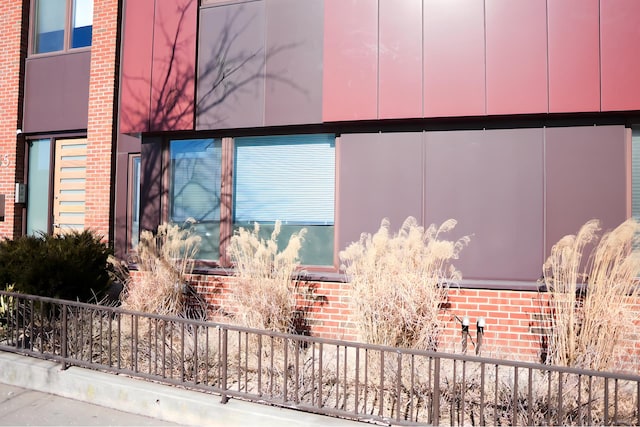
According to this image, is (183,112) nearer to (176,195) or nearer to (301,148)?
(176,195)

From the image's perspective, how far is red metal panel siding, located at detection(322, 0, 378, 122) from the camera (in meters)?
6.18

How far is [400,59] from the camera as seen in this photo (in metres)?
6.07

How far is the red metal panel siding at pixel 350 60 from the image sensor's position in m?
6.18

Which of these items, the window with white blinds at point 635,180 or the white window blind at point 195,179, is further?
the white window blind at point 195,179

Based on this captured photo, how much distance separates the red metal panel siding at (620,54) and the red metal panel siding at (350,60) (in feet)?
8.61

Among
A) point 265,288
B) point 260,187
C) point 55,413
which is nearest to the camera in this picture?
point 55,413

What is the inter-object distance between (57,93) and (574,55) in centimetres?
861

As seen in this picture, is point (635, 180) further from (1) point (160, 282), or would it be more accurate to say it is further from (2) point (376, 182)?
(1) point (160, 282)

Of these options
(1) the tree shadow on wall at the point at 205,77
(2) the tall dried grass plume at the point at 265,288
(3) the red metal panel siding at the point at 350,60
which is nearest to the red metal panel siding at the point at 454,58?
(3) the red metal panel siding at the point at 350,60

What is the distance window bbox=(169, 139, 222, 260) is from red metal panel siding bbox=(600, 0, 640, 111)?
200 inches

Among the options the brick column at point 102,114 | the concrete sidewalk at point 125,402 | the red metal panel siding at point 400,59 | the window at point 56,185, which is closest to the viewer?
the concrete sidewalk at point 125,402

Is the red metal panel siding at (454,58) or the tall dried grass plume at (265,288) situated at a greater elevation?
the red metal panel siding at (454,58)

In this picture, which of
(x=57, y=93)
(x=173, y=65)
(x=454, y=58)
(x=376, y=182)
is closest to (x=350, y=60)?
(x=454, y=58)

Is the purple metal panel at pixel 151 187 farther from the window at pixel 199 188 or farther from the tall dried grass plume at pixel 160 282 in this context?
the tall dried grass plume at pixel 160 282
